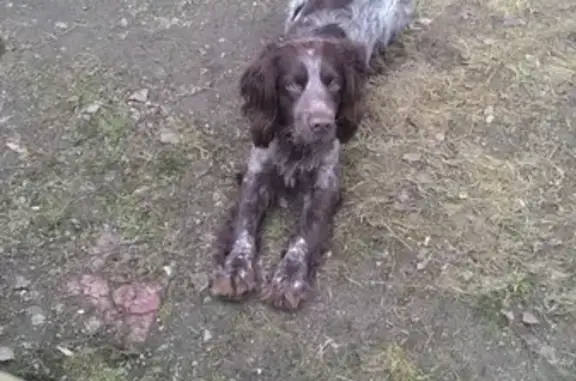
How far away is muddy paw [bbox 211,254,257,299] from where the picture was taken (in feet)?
12.6

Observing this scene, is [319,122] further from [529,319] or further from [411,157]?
[529,319]

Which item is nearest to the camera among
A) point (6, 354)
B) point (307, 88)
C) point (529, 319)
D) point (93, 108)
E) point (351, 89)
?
point (6, 354)

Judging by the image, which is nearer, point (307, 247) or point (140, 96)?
point (307, 247)

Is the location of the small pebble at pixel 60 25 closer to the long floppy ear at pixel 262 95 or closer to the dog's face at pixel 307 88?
the long floppy ear at pixel 262 95

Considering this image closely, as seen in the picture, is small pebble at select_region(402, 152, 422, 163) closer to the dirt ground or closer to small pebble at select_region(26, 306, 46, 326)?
the dirt ground

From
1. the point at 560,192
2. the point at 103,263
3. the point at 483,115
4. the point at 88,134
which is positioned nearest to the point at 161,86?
the point at 88,134

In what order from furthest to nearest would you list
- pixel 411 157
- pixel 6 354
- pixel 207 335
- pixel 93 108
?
pixel 93 108 < pixel 411 157 < pixel 207 335 < pixel 6 354

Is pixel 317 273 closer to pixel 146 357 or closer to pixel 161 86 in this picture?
pixel 146 357

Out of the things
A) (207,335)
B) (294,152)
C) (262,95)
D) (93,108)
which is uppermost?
(262,95)

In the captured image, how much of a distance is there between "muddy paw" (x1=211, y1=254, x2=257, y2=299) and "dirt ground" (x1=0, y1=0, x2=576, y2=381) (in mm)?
67

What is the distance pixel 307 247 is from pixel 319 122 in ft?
1.82

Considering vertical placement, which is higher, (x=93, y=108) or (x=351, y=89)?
(x=351, y=89)

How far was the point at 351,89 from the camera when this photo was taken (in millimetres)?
4117

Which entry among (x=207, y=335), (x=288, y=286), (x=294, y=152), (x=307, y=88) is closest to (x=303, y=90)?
(x=307, y=88)
